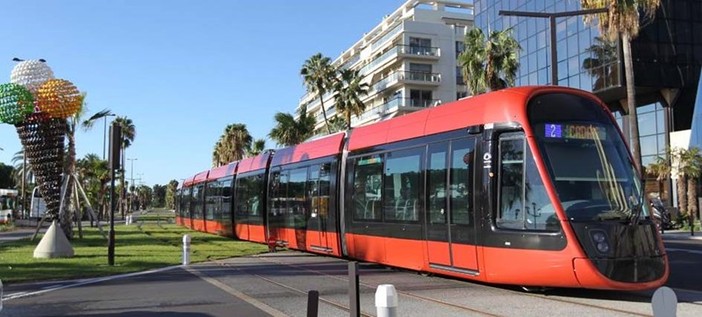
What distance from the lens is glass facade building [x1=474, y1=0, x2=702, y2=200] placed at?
44594 millimetres

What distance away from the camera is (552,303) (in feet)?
31.5

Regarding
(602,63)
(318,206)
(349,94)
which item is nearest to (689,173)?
(602,63)

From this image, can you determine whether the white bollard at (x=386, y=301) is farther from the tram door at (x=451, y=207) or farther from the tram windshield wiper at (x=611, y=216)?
the tram door at (x=451, y=207)

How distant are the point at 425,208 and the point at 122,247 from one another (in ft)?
51.2

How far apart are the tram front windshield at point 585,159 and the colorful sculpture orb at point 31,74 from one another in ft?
70.2

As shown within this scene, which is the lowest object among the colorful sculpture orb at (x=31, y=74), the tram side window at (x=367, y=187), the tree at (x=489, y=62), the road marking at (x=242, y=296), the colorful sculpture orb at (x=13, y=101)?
the road marking at (x=242, y=296)

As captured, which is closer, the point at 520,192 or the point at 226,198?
the point at 520,192

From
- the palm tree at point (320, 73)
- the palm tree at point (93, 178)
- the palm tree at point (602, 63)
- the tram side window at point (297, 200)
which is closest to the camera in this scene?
the tram side window at point (297, 200)

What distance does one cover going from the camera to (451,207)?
38.1ft

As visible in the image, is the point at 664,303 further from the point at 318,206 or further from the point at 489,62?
the point at 489,62

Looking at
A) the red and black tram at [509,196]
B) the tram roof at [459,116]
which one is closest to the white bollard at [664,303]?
the red and black tram at [509,196]

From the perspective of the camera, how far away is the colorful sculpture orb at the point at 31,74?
25219 millimetres

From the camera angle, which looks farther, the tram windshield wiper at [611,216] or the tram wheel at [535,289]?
the tram wheel at [535,289]

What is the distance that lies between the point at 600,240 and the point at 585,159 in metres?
1.40
